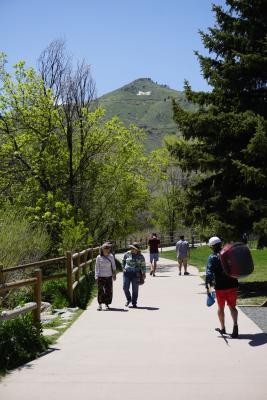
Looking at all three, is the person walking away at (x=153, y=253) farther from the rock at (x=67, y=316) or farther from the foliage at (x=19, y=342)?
the foliage at (x=19, y=342)

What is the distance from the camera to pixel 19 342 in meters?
7.74

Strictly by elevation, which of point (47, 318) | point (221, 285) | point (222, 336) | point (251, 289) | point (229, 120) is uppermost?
point (229, 120)

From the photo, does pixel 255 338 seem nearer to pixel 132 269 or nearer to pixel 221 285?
pixel 221 285

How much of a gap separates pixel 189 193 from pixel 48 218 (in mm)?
7444

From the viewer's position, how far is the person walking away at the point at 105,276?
1323 cm

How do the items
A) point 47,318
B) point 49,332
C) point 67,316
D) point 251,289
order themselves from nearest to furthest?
point 49,332 < point 47,318 < point 67,316 < point 251,289

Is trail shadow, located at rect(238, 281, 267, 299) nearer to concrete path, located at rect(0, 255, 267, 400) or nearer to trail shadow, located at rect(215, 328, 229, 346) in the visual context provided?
concrete path, located at rect(0, 255, 267, 400)

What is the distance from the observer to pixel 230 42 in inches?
647

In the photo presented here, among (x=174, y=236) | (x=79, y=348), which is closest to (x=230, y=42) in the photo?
(x=79, y=348)

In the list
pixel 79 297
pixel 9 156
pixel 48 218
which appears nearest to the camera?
pixel 79 297

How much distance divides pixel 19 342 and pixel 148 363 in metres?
1.96

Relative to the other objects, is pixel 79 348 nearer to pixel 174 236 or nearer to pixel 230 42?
pixel 230 42

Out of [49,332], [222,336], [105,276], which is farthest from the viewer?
[105,276]

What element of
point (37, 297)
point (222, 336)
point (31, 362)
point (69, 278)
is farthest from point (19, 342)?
point (69, 278)
